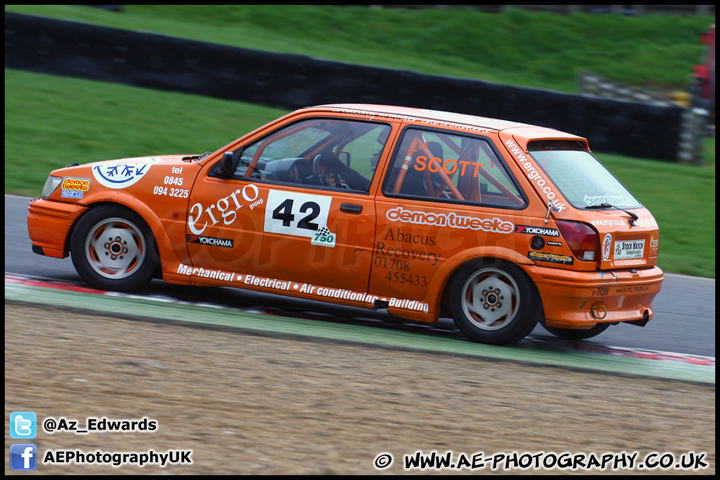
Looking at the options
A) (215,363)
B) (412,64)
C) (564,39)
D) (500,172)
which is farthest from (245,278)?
(564,39)

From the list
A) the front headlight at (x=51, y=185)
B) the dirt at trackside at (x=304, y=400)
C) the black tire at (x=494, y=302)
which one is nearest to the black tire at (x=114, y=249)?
the front headlight at (x=51, y=185)

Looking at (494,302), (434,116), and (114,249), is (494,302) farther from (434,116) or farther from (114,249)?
(114,249)

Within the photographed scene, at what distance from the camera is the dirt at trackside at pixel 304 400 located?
13.4 feet

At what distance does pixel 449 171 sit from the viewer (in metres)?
6.37

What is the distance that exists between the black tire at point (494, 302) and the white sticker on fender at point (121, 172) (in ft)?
8.59

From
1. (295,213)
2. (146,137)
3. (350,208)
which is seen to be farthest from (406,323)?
(146,137)

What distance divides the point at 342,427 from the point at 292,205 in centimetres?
246

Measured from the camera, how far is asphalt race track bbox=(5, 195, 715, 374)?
6836 millimetres

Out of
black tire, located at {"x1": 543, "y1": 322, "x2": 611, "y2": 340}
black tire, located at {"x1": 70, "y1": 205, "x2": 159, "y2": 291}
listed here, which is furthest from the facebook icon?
black tire, located at {"x1": 543, "y1": 322, "x2": 611, "y2": 340}

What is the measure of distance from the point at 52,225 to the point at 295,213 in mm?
2037

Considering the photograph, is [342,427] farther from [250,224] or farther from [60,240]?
[60,240]

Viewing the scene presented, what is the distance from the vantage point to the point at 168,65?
1652cm

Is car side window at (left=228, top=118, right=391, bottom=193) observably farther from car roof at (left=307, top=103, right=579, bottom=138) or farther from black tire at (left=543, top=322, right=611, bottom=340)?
black tire at (left=543, top=322, right=611, bottom=340)

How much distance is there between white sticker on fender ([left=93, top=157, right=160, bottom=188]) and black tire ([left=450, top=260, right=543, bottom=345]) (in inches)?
103
